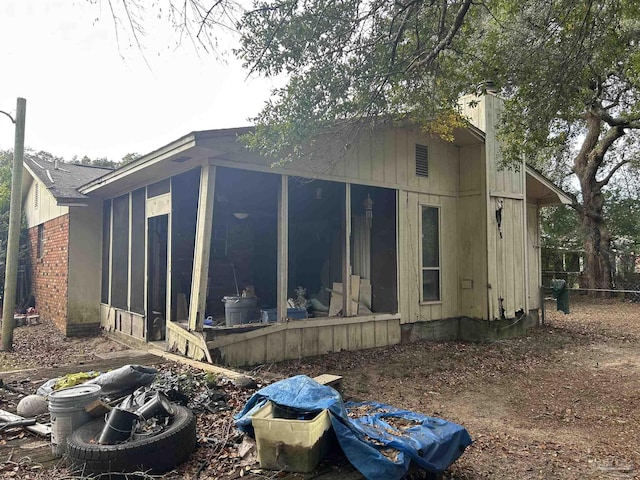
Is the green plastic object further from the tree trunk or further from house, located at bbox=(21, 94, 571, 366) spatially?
the tree trunk

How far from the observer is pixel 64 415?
9.74 ft

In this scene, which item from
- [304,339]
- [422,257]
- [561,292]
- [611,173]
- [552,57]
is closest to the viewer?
[552,57]

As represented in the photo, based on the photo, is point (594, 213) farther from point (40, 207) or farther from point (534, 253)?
point (40, 207)

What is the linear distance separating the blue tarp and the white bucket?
1.00 meters

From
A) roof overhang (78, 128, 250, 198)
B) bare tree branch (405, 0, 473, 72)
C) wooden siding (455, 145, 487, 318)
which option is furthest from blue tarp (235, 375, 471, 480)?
wooden siding (455, 145, 487, 318)

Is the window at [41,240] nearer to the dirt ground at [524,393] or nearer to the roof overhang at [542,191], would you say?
the dirt ground at [524,393]

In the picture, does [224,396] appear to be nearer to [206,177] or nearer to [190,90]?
[190,90]

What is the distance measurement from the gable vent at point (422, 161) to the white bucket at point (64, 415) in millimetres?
6743

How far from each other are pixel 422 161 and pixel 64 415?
7.05 m

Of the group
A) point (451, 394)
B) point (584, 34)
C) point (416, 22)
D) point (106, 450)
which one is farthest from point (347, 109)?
point (106, 450)

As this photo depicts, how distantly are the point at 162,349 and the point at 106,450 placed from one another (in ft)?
13.9

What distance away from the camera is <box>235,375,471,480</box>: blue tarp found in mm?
2764

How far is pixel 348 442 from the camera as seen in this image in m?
2.83

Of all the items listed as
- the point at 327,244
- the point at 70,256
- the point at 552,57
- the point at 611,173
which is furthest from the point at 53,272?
the point at 611,173
